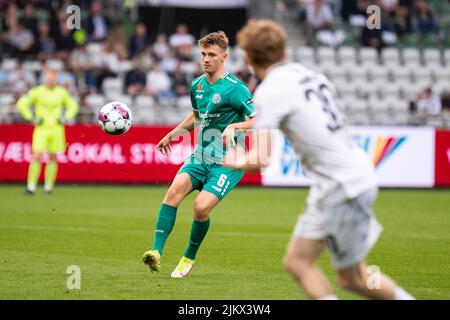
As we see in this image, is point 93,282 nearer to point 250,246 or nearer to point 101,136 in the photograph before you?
point 250,246

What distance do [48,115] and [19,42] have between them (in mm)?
5578

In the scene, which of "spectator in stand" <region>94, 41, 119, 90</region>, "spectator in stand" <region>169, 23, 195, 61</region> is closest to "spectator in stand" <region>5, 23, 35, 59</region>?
"spectator in stand" <region>94, 41, 119, 90</region>

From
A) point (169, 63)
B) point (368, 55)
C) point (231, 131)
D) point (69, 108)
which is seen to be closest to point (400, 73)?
point (368, 55)

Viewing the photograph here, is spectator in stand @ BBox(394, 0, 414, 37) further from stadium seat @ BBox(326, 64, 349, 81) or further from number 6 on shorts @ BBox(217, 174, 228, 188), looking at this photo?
number 6 on shorts @ BBox(217, 174, 228, 188)

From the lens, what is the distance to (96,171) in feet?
70.7

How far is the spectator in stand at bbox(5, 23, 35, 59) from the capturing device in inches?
958

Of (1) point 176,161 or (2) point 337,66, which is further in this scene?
(2) point 337,66

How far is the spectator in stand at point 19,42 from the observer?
24.3 metres

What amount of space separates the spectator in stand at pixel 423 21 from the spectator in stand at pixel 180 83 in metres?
7.73

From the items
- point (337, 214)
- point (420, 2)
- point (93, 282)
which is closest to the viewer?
point (337, 214)

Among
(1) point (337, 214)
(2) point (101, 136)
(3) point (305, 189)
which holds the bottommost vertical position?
(3) point (305, 189)

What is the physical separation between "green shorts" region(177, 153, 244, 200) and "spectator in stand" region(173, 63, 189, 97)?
47.2 ft
